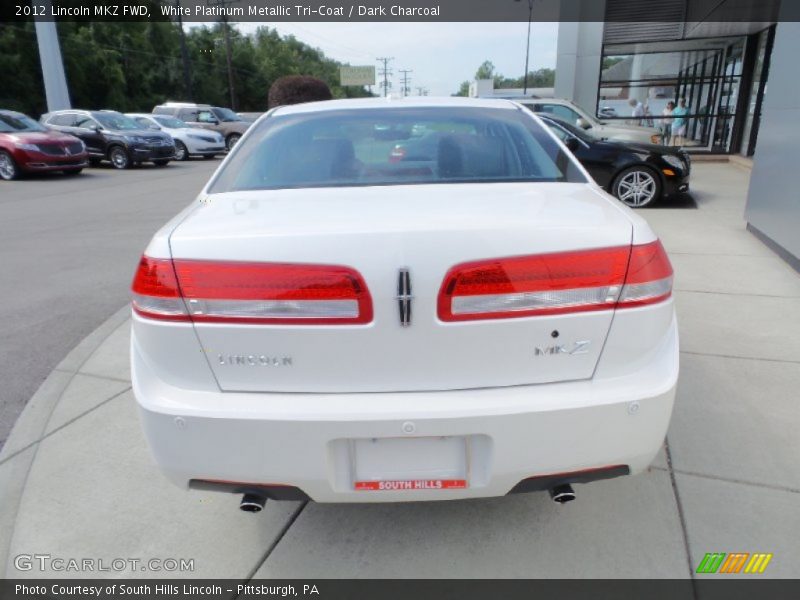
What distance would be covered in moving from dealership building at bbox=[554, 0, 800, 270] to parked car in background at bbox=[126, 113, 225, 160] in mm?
12432

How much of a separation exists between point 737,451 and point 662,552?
86cm

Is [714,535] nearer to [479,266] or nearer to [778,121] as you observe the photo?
[479,266]

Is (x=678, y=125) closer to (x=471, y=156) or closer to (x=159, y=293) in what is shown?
(x=471, y=156)

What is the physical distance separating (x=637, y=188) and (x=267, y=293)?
8.31m

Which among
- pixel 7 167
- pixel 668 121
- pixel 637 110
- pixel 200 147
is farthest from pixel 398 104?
pixel 200 147

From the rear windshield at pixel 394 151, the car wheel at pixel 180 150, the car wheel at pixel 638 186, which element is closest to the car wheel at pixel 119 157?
the car wheel at pixel 180 150

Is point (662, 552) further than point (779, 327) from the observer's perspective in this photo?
No

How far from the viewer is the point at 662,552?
209cm

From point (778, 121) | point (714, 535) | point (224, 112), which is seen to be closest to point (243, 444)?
point (714, 535)

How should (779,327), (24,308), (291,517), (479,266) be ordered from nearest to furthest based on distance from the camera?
(479,266) → (291,517) → (779,327) → (24,308)

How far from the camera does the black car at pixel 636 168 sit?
852 centimetres

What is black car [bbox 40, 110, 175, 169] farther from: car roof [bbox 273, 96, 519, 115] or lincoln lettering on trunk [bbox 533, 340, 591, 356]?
lincoln lettering on trunk [bbox 533, 340, 591, 356]

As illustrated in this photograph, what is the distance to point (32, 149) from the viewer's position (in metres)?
13.8

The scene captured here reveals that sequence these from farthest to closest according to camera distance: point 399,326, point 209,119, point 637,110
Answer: point 209,119, point 637,110, point 399,326
